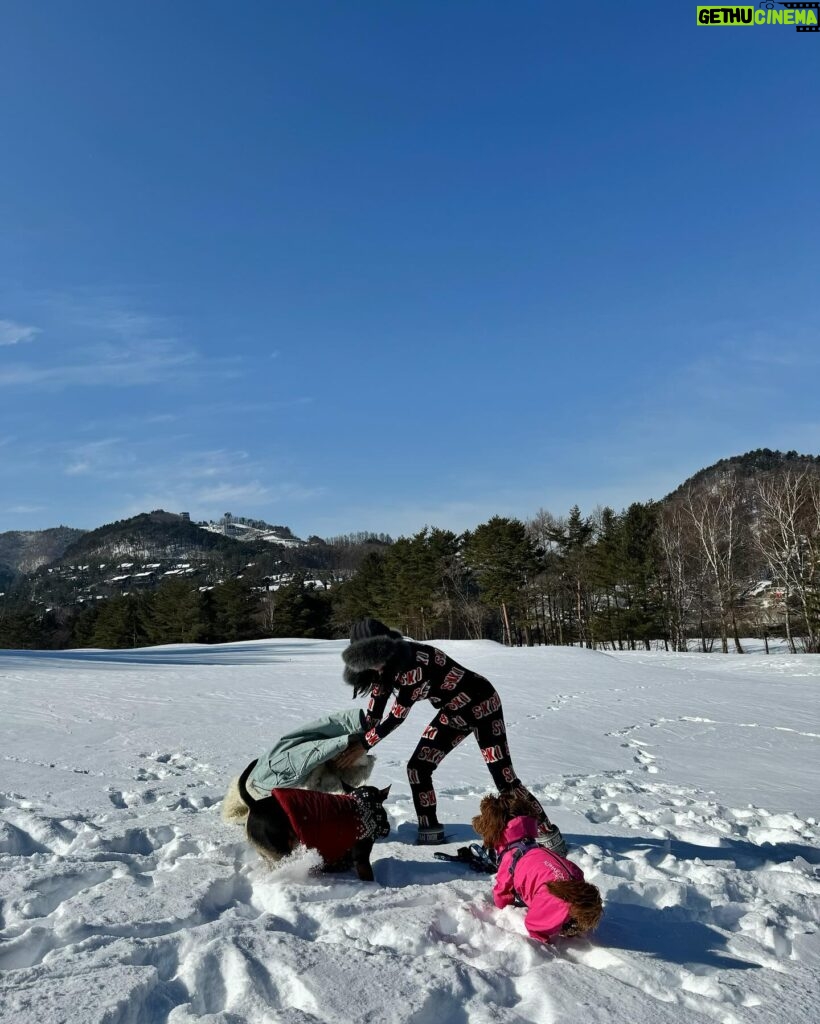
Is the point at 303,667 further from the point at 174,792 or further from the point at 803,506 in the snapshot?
the point at 803,506

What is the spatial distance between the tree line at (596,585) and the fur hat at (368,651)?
1271 inches

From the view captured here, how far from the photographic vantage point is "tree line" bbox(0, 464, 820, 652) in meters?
35.3

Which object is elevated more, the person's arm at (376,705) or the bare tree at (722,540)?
the bare tree at (722,540)

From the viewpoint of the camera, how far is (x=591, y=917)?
2852 mm

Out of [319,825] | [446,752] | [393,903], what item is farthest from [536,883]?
[446,752]

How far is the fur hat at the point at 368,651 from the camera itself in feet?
13.7

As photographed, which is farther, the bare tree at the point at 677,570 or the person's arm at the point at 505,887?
the bare tree at the point at 677,570

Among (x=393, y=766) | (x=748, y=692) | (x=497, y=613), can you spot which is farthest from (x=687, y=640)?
(x=393, y=766)

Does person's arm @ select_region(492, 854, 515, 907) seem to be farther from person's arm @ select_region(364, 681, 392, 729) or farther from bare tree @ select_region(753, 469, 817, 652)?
bare tree @ select_region(753, 469, 817, 652)

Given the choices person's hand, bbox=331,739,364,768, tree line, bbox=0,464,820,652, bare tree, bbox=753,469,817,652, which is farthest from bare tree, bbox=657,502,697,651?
person's hand, bbox=331,739,364,768

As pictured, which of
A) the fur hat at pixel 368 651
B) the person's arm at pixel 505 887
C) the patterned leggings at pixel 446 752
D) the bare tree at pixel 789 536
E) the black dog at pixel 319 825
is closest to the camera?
the person's arm at pixel 505 887

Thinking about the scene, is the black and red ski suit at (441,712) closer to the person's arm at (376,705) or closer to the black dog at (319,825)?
the person's arm at (376,705)

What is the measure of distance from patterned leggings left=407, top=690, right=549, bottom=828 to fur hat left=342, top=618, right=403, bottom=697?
1.81 ft

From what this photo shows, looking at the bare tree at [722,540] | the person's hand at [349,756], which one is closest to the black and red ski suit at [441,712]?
the person's hand at [349,756]
